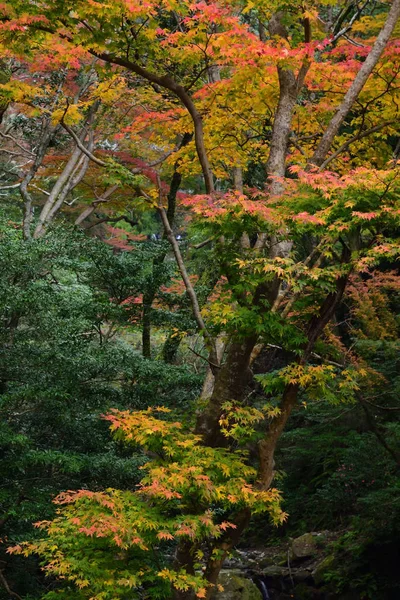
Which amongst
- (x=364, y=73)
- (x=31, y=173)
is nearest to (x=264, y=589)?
(x=31, y=173)

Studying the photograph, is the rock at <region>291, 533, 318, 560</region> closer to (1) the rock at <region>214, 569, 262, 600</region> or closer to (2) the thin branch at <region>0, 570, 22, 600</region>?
(1) the rock at <region>214, 569, 262, 600</region>

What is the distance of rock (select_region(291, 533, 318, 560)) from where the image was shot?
1108 cm

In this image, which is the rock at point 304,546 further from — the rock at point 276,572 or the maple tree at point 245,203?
the maple tree at point 245,203

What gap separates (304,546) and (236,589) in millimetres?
2439

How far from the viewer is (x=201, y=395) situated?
28.7ft

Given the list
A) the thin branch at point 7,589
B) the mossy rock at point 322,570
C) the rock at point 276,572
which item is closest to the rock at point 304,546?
the rock at point 276,572

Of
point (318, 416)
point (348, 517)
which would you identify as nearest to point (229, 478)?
point (318, 416)

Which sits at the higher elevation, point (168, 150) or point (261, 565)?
point (168, 150)

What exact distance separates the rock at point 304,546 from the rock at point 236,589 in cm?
173

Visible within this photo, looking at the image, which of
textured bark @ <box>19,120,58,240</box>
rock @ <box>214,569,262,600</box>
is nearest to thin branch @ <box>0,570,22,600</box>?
rock @ <box>214,569,262,600</box>

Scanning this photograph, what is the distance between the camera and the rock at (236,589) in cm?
912

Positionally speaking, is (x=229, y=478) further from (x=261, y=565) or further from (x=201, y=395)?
(x=261, y=565)

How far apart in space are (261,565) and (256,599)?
2047 mm

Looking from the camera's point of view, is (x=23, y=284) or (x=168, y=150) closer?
(x=23, y=284)
